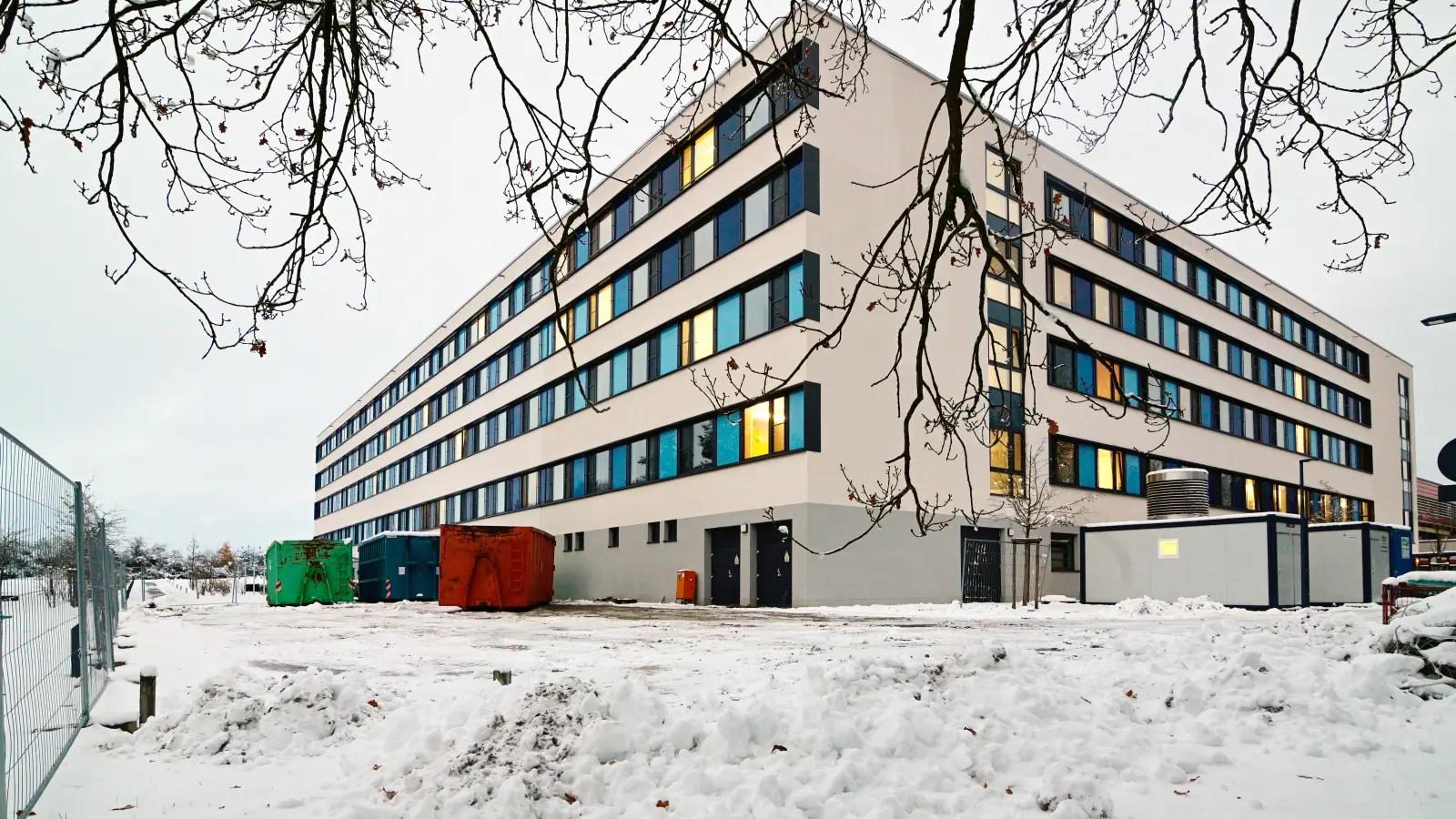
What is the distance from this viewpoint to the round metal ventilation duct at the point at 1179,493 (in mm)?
28750

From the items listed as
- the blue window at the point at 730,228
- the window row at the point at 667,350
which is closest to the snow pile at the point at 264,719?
the window row at the point at 667,350

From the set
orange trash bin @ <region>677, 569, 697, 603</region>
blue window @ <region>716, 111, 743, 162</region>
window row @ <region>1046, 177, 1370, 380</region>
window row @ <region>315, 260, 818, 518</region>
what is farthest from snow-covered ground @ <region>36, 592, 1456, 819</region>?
Result: blue window @ <region>716, 111, 743, 162</region>

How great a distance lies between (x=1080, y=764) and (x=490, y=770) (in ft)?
11.3

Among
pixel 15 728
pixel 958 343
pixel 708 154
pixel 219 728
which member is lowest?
pixel 219 728

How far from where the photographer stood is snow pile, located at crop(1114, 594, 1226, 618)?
21734 mm

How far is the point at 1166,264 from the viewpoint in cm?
3850

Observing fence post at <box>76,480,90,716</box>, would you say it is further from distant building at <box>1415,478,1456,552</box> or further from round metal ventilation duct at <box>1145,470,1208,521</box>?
distant building at <box>1415,478,1456,552</box>

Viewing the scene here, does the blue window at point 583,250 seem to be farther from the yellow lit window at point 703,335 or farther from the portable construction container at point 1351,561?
the portable construction container at point 1351,561

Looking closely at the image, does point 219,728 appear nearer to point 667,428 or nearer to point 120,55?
point 120,55

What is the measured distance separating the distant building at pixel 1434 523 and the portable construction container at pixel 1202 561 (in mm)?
38283

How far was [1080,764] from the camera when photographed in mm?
5625

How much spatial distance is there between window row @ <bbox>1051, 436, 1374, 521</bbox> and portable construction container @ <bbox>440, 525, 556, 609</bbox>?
1743 centimetres

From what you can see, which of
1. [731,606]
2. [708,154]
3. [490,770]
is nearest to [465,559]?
[731,606]

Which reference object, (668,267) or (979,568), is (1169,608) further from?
(668,267)
